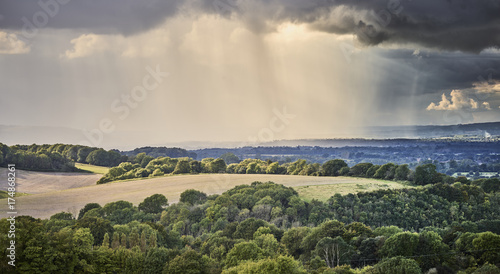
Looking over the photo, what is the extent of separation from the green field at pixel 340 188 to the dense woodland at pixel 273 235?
312cm

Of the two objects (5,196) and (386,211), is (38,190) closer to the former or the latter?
(5,196)

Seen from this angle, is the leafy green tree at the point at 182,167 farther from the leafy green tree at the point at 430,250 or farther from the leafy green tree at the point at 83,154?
the leafy green tree at the point at 430,250

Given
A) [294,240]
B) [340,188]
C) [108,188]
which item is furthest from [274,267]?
[108,188]

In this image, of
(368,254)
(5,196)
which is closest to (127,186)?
(5,196)

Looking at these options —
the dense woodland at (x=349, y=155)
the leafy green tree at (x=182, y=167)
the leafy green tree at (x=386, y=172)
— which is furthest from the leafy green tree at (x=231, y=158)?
the leafy green tree at (x=386, y=172)

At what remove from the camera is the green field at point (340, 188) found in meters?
76.1

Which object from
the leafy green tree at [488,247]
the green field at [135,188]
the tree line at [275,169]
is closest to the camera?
the leafy green tree at [488,247]

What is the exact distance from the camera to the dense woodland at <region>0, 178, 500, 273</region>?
3484 centimetres

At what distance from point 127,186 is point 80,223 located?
146 ft

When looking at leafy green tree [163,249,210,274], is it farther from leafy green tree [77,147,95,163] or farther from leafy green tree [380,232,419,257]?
leafy green tree [77,147,95,163]

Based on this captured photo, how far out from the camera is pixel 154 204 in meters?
74.9

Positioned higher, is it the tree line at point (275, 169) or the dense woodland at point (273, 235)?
the tree line at point (275, 169)

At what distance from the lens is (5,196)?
73375 mm

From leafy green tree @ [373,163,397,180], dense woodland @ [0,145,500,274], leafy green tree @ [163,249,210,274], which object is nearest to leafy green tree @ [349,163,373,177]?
dense woodland @ [0,145,500,274]
